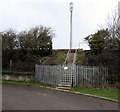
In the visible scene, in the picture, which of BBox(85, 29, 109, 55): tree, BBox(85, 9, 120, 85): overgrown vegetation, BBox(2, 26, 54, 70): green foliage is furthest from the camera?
BBox(2, 26, 54, 70): green foliage

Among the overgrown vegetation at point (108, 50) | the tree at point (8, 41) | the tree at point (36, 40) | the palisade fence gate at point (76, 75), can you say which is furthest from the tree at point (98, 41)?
the tree at point (8, 41)

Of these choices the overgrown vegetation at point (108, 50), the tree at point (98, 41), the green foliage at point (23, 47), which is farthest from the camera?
the green foliage at point (23, 47)

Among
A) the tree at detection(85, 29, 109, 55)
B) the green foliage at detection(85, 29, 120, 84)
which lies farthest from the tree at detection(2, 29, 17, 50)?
the tree at detection(85, 29, 109, 55)

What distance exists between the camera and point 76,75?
692 inches

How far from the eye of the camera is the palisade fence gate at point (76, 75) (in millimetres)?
16605

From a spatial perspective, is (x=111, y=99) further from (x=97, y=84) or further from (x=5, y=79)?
(x=5, y=79)

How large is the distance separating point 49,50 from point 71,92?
1184 cm

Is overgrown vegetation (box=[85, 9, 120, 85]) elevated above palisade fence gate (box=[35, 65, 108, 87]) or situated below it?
above

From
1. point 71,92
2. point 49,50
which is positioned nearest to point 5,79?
point 49,50

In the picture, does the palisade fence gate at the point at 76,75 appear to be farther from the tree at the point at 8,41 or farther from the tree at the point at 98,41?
the tree at the point at 8,41

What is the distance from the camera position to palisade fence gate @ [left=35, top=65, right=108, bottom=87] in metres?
16.6

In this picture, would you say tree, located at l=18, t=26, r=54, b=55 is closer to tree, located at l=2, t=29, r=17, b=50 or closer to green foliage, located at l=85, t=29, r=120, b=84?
tree, located at l=2, t=29, r=17, b=50

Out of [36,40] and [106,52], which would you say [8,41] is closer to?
[36,40]

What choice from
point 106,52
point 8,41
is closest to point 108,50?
point 106,52
